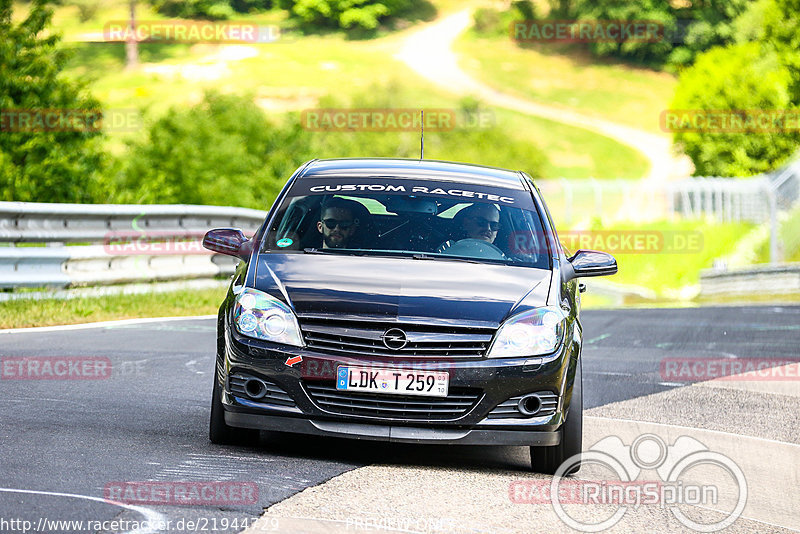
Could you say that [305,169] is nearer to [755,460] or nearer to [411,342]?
[411,342]

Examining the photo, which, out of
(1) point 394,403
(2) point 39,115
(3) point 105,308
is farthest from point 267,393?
→ (2) point 39,115

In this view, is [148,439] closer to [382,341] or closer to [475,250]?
[382,341]

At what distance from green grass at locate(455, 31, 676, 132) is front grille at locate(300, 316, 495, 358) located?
355ft

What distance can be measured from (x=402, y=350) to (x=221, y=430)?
1148mm

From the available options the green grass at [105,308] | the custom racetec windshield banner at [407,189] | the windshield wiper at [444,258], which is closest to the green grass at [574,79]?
the green grass at [105,308]

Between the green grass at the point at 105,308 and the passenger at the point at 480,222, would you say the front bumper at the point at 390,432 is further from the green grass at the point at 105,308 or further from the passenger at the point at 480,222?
the green grass at the point at 105,308

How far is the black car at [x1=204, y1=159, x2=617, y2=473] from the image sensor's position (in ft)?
20.6

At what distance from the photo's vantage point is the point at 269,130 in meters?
64.4

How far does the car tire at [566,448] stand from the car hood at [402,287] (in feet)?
1.90

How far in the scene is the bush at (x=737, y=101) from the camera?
2761 inches

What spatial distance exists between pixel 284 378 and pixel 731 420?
155 inches

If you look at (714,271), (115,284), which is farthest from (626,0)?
(115,284)

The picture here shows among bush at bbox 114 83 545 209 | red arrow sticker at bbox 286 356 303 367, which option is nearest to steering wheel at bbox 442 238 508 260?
red arrow sticker at bbox 286 356 303 367

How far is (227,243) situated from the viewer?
7402 mm
